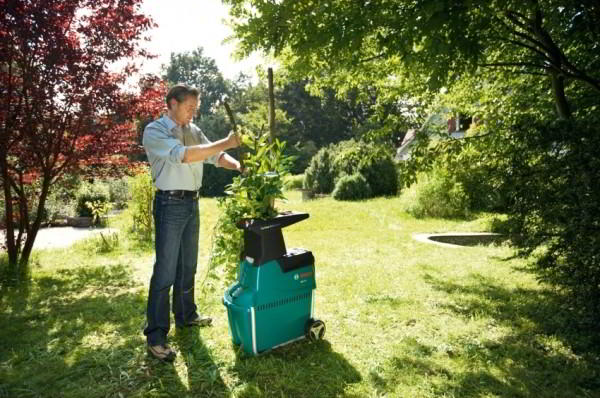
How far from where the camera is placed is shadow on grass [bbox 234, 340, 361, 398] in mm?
2641

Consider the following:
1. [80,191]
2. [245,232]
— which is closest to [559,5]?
[245,232]

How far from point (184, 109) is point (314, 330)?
76.5 inches

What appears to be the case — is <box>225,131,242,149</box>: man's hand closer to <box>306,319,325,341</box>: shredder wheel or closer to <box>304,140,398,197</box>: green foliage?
<box>306,319,325,341</box>: shredder wheel

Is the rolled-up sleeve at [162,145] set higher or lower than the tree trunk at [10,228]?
higher

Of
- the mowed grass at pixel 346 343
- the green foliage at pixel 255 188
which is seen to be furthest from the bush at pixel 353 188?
the green foliage at pixel 255 188

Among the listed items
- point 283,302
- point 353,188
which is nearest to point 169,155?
point 283,302

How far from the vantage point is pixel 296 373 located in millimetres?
2832

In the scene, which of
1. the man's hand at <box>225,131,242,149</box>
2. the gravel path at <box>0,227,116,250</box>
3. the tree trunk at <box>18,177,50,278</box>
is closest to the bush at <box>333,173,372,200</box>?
the gravel path at <box>0,227,116,250</box>

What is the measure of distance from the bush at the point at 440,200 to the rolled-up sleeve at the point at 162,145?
8.48 meters

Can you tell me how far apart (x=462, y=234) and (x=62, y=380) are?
21.5ft

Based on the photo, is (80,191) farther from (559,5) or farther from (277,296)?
(559,5)

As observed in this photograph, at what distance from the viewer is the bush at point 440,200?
34.4 feet

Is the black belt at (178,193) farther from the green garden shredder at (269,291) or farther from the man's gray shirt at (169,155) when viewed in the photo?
the green garden shredder at (269,291)

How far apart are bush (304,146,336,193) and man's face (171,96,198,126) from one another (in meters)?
14.7
